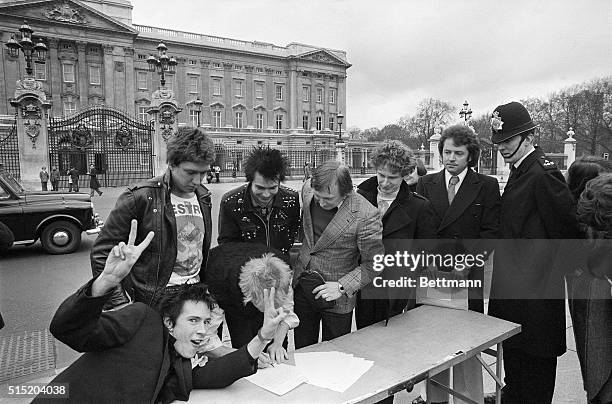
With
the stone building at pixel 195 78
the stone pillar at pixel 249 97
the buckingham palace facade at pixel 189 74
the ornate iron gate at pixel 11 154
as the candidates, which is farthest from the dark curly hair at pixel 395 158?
the stone pillar at pixel 249 97

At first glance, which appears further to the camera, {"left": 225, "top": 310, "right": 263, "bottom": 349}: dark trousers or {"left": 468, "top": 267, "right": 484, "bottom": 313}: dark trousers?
{"left": 468, "top": 267, "right": 484, "bottom": 313}: dark trousers

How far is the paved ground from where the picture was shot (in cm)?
337

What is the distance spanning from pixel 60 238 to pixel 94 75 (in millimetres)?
44615

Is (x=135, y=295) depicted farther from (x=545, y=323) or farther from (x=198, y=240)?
(x=545, y=323)

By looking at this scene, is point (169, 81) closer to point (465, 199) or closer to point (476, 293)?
point (465, 199)

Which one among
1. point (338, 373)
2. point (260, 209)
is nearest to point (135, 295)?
point (260, 209)

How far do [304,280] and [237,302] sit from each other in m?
0.47

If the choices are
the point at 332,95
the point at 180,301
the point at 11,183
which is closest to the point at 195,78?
the point at 332,95

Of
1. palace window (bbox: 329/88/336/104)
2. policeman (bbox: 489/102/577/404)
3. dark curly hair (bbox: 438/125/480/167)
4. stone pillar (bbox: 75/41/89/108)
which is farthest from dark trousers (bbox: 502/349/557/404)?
palace window (bbox: 329/88/336/104)

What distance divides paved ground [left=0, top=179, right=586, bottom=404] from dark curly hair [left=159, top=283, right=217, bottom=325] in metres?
1.46

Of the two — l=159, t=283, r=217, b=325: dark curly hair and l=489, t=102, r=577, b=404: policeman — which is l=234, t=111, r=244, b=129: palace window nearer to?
l=489, t=102, r=577, b=404: policeman

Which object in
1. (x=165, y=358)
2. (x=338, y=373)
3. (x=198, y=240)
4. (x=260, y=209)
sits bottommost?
(x=338, y=373)

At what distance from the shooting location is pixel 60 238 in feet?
28.2

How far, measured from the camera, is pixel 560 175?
2631 millimetres
